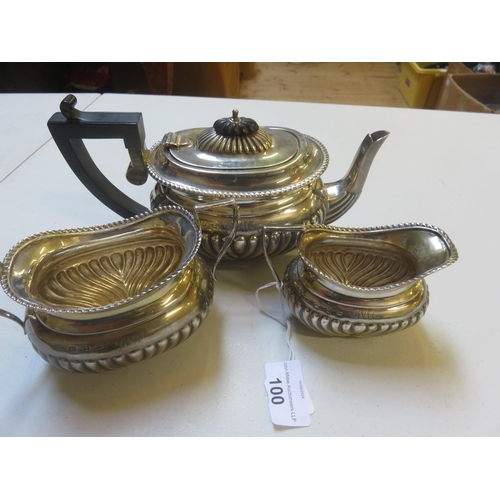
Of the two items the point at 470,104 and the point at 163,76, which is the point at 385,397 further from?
the point at 163,76

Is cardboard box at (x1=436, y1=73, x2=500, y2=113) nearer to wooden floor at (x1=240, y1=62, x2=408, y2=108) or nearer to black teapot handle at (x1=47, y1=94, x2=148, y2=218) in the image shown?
wooden floor at (x1=240, y1=62, x2=408, y2=108)

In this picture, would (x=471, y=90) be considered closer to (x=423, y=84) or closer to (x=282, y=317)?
(x=423, y=84)

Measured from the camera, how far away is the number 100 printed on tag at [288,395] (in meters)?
0.50

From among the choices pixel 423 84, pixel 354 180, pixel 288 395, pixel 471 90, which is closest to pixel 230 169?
pixel 354 180

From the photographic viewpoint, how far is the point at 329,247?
0.62 m

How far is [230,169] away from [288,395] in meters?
0.31

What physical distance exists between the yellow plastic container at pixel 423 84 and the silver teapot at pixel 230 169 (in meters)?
1.47

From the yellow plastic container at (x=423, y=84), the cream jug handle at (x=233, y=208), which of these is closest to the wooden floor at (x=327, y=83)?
the yellow plastic container at (x=423, y=84)

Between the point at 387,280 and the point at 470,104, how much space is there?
115cm

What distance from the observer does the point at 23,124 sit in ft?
3.71

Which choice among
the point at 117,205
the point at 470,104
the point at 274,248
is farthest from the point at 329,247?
the point at 470,104

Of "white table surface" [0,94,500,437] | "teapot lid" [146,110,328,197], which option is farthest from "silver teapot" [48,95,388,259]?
"white table surface" [0,94,500,437]

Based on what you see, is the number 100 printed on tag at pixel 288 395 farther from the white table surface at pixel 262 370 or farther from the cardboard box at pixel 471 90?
the cardboard box at pixel 471 90

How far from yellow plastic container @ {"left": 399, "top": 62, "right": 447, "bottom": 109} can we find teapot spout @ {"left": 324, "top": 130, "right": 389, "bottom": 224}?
1421mm
